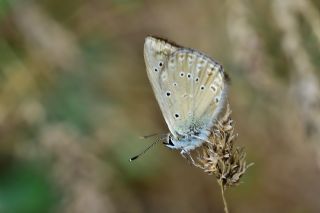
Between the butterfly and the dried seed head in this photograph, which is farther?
the butterfly

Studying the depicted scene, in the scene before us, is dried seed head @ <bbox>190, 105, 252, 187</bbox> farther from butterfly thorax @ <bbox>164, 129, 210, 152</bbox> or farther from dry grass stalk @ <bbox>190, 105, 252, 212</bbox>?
butterfly thorax @ <bbox>164, 129, 210, 152</bbox>

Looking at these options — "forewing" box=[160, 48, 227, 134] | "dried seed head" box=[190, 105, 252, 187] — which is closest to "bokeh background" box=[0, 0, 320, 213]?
"forewing" box=[160, 48, 227, 134]

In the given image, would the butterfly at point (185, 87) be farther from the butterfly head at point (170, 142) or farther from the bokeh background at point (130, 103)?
the bokeh background at point (130, 103)

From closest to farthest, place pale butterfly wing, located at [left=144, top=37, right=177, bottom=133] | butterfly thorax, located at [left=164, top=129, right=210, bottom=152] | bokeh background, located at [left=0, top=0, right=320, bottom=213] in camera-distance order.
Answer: butterfly thorax, located at [left=164, top=129, right=210, bottom=152] → pale butterfly wing, located at [left=144, top=37, right=177, bottom=133] → bokeh background, located at [left=0, top=0, right=320, bottom=213]

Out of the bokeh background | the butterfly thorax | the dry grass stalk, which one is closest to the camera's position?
the dry grass stalk

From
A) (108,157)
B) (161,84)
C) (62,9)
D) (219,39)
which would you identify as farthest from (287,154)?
(161,84)

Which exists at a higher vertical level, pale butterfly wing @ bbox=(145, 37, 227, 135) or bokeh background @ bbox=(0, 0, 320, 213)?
bokeh background @ bbox=(0, 0, 320, 213)

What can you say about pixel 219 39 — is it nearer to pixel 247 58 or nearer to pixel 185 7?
pixel 185 7
